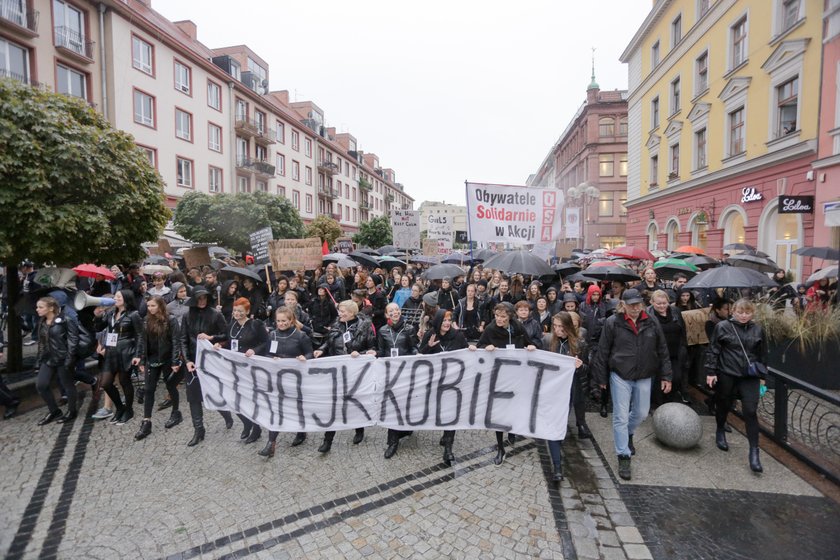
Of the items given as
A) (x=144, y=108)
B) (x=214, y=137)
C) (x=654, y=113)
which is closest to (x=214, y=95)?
(x=214, y=137)

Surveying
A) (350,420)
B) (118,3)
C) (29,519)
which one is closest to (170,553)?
(29,519)

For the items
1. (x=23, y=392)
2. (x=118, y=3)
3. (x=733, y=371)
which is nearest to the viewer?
(x=733, y=371)

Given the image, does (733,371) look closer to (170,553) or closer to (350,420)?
(350,420)

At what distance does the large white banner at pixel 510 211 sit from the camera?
8266 mm

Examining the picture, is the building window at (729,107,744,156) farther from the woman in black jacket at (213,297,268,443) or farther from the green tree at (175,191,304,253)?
the green tree at (175,191,304,253)

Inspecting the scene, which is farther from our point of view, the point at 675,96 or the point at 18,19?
the point at 675,96

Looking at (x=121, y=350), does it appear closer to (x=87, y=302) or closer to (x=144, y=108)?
(x=87, y=302)

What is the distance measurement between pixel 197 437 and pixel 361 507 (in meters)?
2.45

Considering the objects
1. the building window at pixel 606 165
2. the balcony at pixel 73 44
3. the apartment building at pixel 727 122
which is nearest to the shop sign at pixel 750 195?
the apartment building at pixel 727 122

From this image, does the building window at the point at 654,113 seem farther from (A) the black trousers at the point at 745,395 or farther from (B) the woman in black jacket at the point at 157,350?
(B) the woman in black jacket at the point at 157,350

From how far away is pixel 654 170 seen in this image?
27.2m

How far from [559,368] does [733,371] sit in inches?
74.7

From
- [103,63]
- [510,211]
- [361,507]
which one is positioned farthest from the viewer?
[103,63]

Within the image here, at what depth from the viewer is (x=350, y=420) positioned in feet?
16.6
